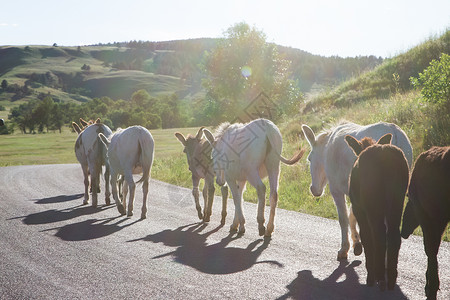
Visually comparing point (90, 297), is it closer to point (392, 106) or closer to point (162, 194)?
point (162, 194)

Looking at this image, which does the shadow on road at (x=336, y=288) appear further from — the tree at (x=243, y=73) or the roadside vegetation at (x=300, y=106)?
the tree at (x=243, y=73)

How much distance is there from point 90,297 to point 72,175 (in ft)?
57.2

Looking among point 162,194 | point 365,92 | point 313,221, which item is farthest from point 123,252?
point 365,92

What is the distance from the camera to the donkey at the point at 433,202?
441 centimetres

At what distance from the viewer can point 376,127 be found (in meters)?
6.45

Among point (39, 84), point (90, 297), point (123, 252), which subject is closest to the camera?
point (90, 297)

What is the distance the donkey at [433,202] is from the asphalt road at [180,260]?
2.03 ft

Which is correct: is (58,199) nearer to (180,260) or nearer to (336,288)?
(180,260)

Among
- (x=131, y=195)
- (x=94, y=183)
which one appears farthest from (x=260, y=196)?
(x=94, y=183)

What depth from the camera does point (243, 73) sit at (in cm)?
5425

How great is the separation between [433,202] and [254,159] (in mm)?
4318

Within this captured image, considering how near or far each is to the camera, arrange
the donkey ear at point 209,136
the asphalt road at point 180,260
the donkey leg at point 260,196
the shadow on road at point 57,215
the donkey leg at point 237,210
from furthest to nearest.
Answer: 1. the shadow on road at point 57,215
2. the donkey ear at point 209,136
3. the donkey leg at point 237,210
4. the donkey leg at point 260,196
5. the asphalt road at point 180,260

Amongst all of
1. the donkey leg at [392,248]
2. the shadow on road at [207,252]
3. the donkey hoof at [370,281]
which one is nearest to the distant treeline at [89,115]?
the shadow on road at [207,252]

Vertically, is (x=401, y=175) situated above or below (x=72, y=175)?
above
